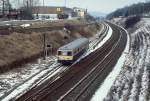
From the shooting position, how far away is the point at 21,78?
38.9 m

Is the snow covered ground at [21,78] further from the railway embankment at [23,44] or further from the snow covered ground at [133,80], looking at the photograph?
the snow covered ground at [133,80]

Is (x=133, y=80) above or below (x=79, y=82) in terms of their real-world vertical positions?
below

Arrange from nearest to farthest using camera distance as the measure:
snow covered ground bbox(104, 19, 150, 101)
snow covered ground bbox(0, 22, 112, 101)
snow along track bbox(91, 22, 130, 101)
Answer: snow covered ground bbox(104, 19, 150, 101) < snow along track bbox(91, 22, 130, 101) < snow covered ground bbox(0, 22, 112, 101)

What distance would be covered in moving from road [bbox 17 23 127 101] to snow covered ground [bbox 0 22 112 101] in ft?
4.31

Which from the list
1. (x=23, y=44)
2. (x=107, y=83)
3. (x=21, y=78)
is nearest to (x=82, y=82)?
(x=107, y=83)

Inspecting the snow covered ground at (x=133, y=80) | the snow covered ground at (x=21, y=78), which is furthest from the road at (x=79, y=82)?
the snow covered ground at (x=133, y=80)

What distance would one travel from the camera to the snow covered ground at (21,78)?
3325 centimetres

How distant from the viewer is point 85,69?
146 ft

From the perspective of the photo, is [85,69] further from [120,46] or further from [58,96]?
[120,46]

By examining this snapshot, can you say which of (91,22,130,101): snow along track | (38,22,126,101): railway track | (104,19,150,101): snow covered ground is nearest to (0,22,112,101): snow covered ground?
(38,22,126,101): railway track

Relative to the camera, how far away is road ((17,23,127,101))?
3155cm

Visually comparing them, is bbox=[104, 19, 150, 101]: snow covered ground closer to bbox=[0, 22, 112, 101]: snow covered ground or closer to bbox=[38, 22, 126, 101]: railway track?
bbox=[38, 22, 126, 101]: railway track

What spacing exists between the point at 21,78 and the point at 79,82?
629 cm

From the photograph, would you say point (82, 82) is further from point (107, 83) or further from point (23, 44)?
point (23, 44)
